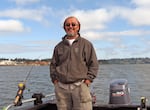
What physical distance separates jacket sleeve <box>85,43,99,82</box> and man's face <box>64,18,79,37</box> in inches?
11.7

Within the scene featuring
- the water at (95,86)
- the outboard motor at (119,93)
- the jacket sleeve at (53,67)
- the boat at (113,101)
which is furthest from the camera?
the water at (95,86)

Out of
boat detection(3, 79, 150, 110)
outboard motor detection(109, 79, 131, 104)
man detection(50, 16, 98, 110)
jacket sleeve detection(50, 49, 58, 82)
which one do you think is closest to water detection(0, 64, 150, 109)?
boat detection(3, 79, 150, 110)

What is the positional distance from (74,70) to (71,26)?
63cm

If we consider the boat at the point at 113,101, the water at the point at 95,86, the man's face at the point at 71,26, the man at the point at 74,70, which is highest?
the man's face at the point at 71,26

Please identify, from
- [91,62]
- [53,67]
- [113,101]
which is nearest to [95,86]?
[113,101]

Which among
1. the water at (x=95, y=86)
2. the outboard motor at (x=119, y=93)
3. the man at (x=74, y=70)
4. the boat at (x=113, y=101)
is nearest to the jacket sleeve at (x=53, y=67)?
the man at (x=74, y=70)

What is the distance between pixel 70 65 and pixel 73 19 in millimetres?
664

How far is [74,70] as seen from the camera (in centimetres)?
493

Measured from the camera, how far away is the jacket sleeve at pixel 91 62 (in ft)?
16.2

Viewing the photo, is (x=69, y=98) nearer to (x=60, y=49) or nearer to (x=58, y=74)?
(x=58, y=74)

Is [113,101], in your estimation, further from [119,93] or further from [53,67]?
Answer: [53,67]

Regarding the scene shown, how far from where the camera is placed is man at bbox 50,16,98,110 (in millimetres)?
4938

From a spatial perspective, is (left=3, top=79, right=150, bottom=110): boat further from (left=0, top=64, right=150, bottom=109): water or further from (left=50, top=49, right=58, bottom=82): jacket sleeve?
(left=0, top=64, right=150, bottom=109): water

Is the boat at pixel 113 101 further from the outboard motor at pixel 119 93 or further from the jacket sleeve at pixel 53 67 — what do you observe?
the jacket sleeve at pixel 53 67
